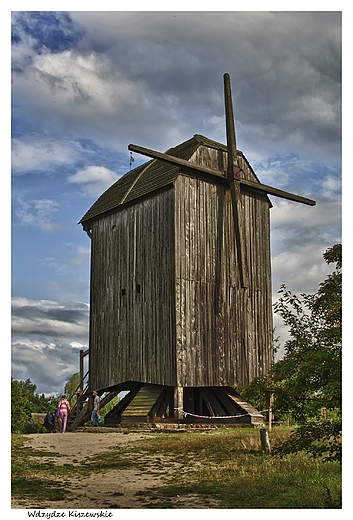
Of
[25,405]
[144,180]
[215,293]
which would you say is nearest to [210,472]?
[215,293]

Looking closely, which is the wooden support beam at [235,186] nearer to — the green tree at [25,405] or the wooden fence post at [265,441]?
the wooden fence post at [265,441]

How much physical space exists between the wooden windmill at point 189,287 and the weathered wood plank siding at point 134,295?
45mm

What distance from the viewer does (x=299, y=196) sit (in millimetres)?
26969

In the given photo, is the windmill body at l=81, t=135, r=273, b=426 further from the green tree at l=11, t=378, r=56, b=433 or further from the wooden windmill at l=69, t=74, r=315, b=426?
the green tree at l=11, t=378, r=56, b=433

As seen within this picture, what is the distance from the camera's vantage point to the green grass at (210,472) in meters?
10.3

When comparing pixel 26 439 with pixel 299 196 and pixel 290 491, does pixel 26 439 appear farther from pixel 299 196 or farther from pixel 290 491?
pixel 299 196

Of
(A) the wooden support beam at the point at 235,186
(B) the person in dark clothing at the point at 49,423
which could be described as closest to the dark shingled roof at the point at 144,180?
(A) the wooden support beam at the point at 235,186

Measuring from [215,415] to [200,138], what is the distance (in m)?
11.1

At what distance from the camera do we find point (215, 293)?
930 inches

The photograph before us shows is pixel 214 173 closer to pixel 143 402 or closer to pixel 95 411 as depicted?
pixel 143 402

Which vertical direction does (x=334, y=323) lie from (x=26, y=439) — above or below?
above

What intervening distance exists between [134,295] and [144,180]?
16.4 feet

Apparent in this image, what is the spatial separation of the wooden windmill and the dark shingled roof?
9 centimetres
